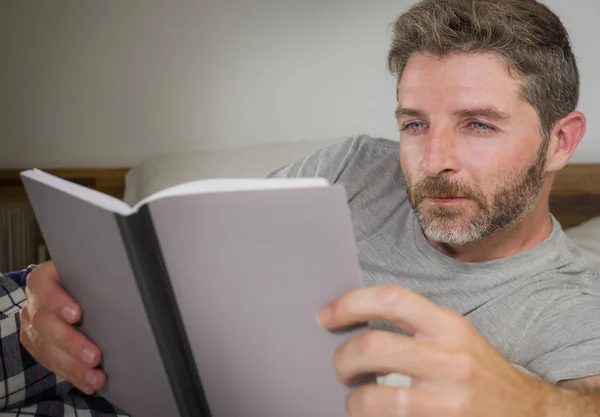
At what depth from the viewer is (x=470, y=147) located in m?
1.07

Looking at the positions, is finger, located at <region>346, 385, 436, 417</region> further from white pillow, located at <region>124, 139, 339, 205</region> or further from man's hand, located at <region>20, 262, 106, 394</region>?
white pillow, located at <region>124, 139, 339, 205</region>

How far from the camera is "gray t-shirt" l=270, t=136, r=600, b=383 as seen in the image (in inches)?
39.4

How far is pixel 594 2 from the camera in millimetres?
1937

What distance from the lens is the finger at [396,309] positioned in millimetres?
607

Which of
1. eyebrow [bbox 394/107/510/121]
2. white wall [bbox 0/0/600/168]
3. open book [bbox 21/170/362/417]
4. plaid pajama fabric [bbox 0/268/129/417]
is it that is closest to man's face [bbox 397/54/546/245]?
eyebrow [bbox 394/107/510/121]

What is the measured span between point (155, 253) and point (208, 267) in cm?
5

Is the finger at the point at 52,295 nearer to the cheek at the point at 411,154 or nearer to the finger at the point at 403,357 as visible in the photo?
the finger at the point at 403,357

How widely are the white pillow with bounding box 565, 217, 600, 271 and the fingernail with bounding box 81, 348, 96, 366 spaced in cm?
109

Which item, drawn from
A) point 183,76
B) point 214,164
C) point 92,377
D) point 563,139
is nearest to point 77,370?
point 92,377

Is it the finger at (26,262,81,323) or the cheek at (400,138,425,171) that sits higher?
the cheek at (400,138,425,171)

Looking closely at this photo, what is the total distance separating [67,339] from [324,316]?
37 cm

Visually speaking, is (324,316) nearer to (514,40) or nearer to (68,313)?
(68,313)

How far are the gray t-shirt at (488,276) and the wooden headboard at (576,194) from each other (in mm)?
750

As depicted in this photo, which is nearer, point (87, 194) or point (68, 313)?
point (87, 194)
